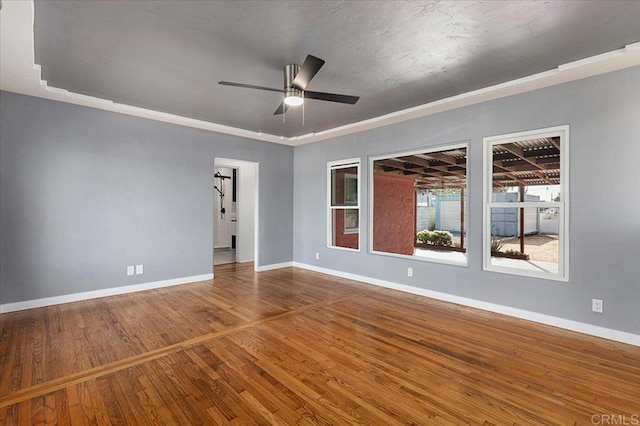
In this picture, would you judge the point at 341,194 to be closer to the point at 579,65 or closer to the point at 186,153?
the point at 186,153

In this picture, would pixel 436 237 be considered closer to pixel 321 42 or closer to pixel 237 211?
Result: pixel 237 211

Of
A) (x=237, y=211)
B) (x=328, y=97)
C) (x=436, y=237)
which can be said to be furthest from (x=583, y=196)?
(x=436, y=237)

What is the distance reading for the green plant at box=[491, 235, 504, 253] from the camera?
3.88 metres

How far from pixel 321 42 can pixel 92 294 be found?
14.6 ft

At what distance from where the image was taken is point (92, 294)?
421 centimetres

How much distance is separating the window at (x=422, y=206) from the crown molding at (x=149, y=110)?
186 cm

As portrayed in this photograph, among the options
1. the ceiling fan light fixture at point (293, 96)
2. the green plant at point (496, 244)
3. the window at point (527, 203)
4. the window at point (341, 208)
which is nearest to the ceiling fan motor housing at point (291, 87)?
the ceiling fan light fixture at point (293, 96)

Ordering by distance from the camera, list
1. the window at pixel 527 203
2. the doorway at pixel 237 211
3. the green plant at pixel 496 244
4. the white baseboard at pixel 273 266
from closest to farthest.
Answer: the window at pixel 527 203, the green plant at pixel 496 244, the white baseboard at pixel 273 266, the doorway at pixel 237 211

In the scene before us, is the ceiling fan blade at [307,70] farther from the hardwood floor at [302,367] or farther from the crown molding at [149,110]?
the hardwood floor at [302,367]

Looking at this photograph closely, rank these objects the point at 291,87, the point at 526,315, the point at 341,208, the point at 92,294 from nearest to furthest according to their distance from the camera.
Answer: the point at 291,87, the point at 526,315, the point at 92,294, the point at 341,208

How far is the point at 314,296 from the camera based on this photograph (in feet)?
14.5

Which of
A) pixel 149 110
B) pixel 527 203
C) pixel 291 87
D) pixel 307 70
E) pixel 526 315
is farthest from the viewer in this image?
pixel 149 110

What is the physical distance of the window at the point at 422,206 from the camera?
686 cm

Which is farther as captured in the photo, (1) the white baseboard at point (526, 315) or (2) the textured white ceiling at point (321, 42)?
(1) the white baseboard at point (526, 315)
